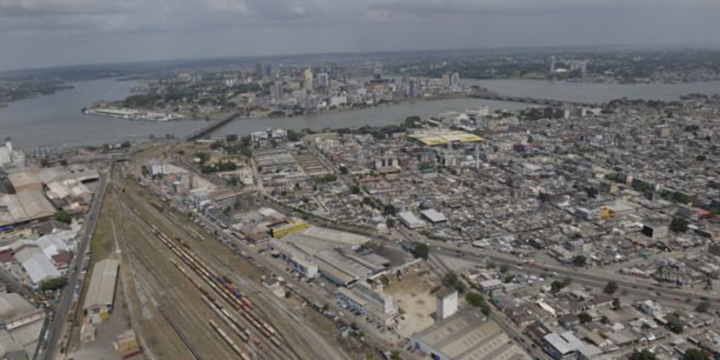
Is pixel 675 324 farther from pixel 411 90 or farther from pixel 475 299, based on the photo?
pixel 411 90

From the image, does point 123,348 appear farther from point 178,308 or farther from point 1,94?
point 1,94

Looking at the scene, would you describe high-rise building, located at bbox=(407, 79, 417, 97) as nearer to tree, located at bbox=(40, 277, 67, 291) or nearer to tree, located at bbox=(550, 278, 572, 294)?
tree, located at bbox=(550, 278, 572, 294)

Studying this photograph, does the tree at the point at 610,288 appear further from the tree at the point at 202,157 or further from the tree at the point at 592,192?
the tree at the point at 202,157

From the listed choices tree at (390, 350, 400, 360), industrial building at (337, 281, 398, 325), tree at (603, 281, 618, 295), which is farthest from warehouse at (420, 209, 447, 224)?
tree at (390, 350, 400, 360)

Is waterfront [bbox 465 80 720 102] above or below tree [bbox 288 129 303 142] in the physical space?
above

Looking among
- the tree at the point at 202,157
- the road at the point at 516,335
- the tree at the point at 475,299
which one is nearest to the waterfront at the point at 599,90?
the tree at the point at 202,157

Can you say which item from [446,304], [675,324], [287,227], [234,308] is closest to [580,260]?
[675,324]
